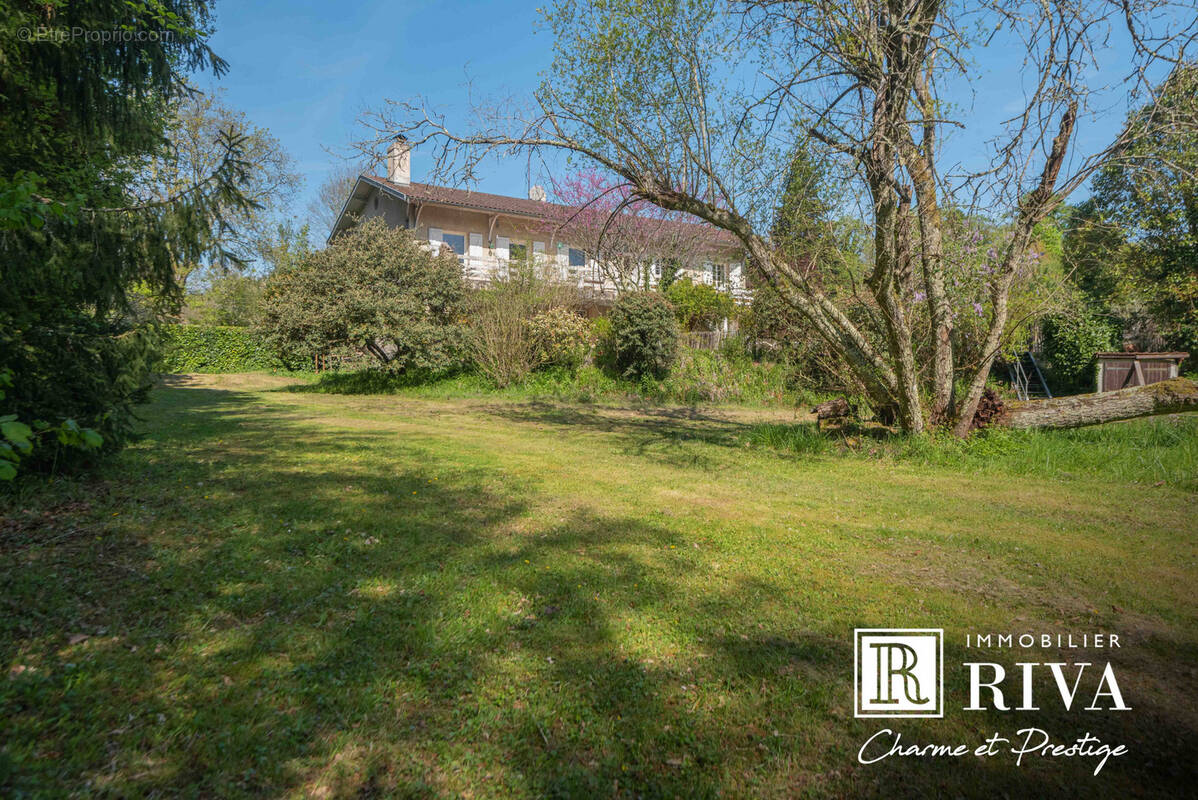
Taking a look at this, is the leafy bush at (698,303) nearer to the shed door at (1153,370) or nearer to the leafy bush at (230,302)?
the shed door at (1153,370)

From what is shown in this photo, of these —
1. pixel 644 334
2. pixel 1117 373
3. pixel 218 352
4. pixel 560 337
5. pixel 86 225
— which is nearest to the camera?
pixel 86 225

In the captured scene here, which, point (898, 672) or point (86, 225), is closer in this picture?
point (898, 672)

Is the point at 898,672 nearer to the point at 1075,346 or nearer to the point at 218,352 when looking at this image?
the point at 1075,346

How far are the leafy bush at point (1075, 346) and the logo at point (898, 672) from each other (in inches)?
645

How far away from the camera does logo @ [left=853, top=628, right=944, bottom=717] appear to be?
2467 millimetres

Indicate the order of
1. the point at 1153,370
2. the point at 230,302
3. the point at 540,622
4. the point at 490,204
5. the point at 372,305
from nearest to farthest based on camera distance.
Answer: the point at 540,622, the point at 1153,370, the point at 372,305, the point at 490,204, the point at 230,302

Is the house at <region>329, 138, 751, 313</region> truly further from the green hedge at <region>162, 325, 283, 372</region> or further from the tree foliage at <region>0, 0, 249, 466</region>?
the tree foliage at <region>0, 0, 249, 466</region>

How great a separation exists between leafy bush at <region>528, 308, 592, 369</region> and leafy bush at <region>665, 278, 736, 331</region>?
15.5 ft

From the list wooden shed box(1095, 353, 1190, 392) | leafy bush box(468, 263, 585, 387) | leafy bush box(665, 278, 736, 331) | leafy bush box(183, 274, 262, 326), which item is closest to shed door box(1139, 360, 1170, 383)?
wooden shed box(1095, 353, 1190, 392)

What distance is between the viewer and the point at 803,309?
8.08 meters

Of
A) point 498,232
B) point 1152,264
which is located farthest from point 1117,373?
point 498,232

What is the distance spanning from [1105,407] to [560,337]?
13.0 m

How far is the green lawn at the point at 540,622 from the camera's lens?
206 centimetres

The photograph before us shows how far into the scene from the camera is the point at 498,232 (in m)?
26.2
